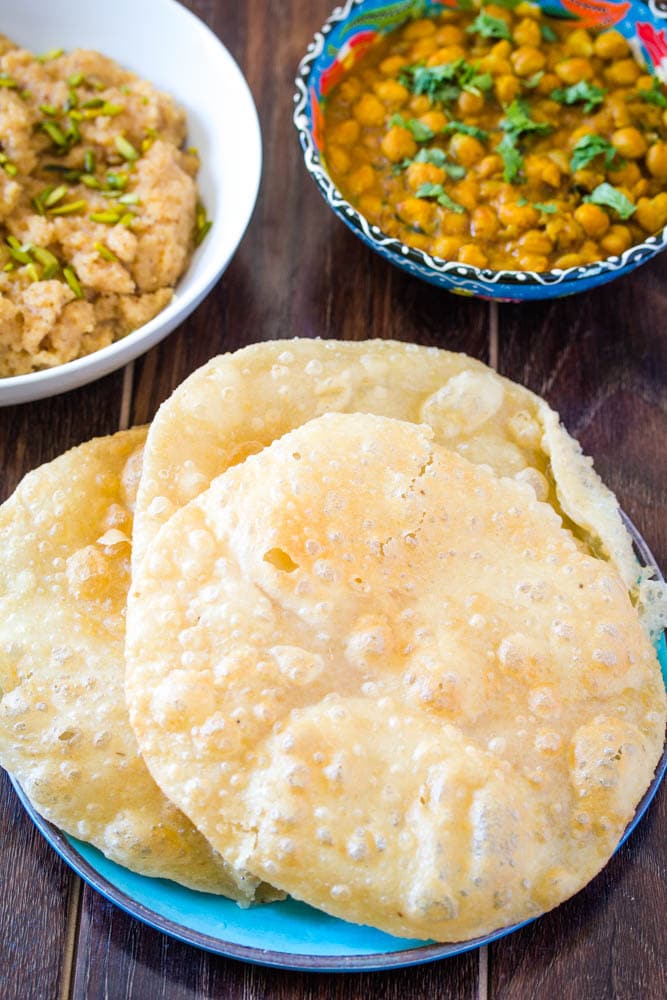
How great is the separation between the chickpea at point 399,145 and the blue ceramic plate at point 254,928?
2.14 m

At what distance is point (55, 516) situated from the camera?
2.59 m

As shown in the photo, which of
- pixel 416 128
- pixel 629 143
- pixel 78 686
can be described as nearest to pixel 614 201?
pixel 629 143

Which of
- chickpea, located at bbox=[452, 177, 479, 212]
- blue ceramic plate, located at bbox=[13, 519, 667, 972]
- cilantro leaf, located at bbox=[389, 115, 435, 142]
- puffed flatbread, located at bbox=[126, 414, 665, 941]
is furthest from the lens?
cilantro leaf, located at bbox=[389, 115, 435, 142]

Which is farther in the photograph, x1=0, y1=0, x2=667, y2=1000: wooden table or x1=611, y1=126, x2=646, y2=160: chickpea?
x1=611, y1=126, x2=646, y2=160: chickpea

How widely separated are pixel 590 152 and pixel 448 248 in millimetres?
542

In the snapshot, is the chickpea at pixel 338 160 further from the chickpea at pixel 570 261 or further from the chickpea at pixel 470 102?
the chickpea at pixel 570 261

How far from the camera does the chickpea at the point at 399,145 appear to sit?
3.11 metres

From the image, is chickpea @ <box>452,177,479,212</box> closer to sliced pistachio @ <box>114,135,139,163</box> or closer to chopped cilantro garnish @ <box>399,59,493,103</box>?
chopped cilantro garnish @ <box>399,59,493,103</box>

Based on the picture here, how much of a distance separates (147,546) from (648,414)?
1.67m

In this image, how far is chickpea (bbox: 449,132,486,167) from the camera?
309 cm

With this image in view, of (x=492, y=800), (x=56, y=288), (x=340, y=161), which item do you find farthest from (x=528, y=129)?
(x=492, y=800)

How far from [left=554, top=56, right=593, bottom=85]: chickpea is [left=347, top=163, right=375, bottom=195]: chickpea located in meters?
0.69

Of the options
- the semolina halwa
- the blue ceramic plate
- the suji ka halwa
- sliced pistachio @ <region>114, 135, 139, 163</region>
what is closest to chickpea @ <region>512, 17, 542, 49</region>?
the suji ka halwa

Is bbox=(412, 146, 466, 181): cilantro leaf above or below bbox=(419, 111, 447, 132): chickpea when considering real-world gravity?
below
